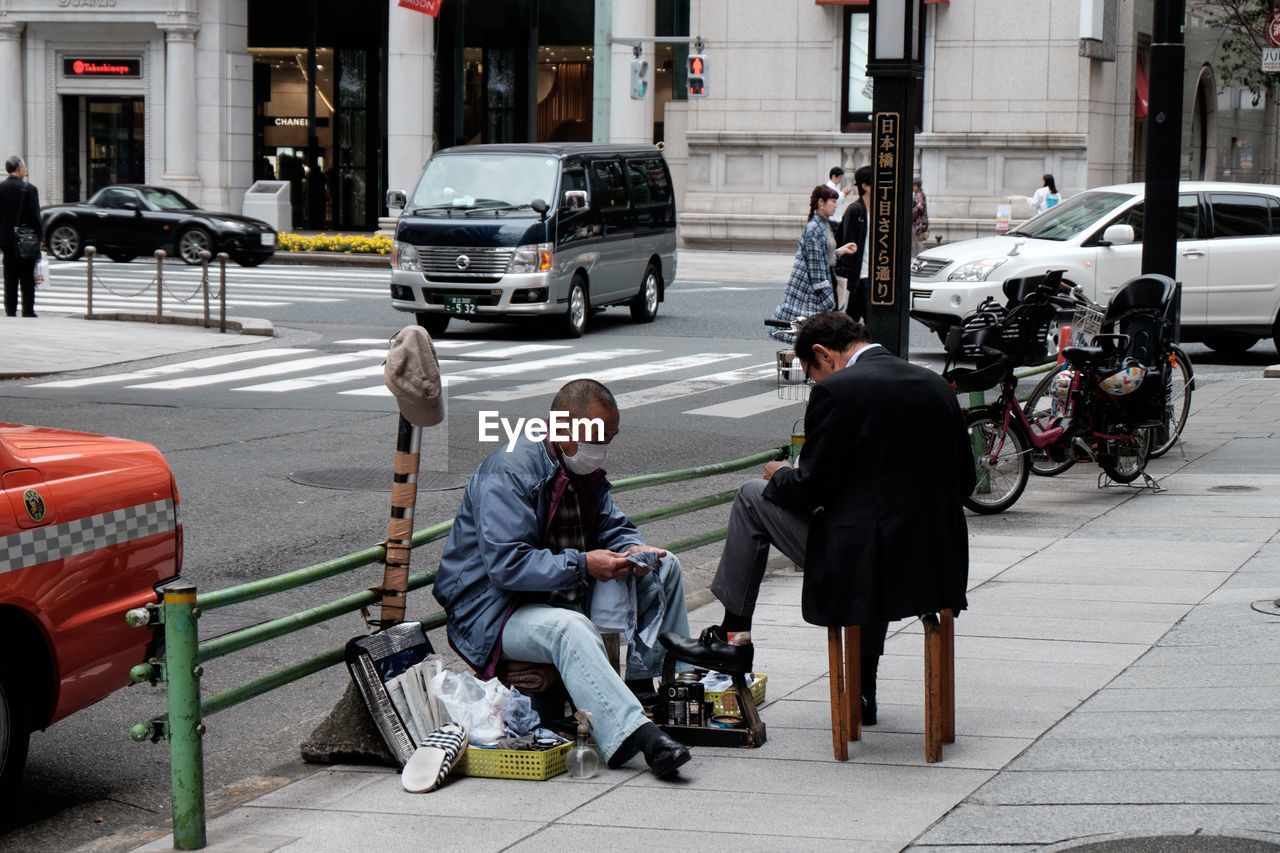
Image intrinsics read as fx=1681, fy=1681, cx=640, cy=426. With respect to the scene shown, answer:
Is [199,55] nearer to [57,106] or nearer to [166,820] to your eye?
[57,106]

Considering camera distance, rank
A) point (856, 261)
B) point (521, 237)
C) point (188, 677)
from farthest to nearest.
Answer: point (521, 237) < point (856, 261) < point (188, 677)

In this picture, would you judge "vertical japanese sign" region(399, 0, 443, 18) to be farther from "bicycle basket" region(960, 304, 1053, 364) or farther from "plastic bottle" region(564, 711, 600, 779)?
"plastic bottle" region(564, 711, 600, 779)

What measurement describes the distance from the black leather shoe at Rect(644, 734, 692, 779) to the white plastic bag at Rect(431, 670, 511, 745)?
1.72 feet

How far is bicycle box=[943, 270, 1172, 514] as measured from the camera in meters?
10.5

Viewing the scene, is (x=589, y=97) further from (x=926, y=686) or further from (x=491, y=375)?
(x=926, y=686)

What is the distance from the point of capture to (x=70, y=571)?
520cm

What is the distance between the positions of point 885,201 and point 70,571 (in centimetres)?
521

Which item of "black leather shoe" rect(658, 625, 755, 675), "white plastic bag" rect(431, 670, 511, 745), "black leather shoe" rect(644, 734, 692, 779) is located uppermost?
"black leather shoe" rect(658, 625, 755, 675)

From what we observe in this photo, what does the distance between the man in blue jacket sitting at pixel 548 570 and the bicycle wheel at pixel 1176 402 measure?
7507mm

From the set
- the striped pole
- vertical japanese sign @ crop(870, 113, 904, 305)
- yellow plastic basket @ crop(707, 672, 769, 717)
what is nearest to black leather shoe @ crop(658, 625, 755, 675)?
yellow plastic basket @ crop(707, 672, 769, 717)

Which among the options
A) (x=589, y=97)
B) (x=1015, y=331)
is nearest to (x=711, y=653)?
(x=1015, y=331)

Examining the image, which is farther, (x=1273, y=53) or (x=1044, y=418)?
(x=1273, y=53)

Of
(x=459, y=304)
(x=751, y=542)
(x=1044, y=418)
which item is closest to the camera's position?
(x=751, y=542)

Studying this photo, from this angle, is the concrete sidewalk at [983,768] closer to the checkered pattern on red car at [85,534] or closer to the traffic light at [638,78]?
the checkered pattern on red car at [85,534]
